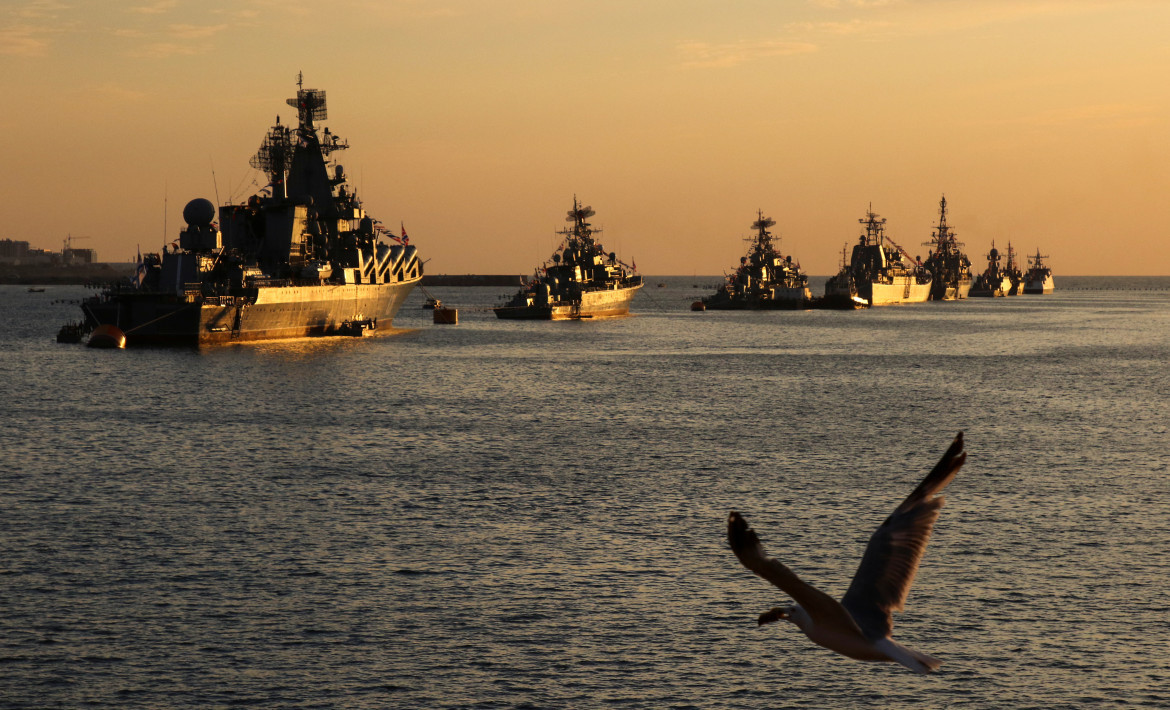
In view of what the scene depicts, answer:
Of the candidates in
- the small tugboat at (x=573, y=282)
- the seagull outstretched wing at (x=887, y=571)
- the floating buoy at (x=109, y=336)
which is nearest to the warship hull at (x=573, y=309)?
the small tugboat at (x=573, y=282)

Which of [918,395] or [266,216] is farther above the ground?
[266,216]

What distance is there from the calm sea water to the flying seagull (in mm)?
9733

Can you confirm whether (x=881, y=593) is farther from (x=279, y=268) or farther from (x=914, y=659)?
(x=279, y=268)

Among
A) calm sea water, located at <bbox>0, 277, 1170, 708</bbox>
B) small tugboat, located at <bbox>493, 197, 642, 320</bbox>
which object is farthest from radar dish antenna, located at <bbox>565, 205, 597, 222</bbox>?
calm sea water, located at <bbox>0, 277, 1170, 708</bbox>

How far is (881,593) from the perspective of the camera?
13.0 metres

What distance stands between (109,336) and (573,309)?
81529mm

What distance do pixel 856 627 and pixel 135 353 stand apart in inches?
3968

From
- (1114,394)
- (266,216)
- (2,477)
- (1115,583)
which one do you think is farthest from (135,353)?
(1115,583)

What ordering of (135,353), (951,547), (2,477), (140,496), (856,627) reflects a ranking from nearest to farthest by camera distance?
1. (856,627)
2. (951,547)
3. (140,496)
4. (2,477)
5. (135,353)

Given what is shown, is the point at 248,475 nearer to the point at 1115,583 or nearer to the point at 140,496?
the point at 140,496

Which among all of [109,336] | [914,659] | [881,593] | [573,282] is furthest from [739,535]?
[573,282]

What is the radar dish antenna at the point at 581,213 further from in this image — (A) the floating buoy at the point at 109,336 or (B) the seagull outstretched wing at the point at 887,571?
(B) the seagull outstretched wing at the point at 887,571

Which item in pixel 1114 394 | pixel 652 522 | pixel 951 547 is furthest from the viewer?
pixel 1114 394

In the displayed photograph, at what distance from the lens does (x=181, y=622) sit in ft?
84.9
